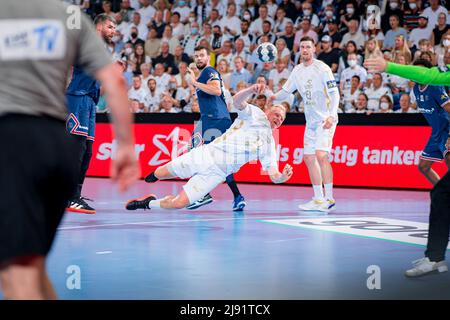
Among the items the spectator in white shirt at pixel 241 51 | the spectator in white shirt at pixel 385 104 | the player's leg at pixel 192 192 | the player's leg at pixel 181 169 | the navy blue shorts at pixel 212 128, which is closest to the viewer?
the player's leg at pixel 192 192

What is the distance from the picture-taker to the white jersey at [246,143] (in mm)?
10047

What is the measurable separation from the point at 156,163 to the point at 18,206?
14.5 metres

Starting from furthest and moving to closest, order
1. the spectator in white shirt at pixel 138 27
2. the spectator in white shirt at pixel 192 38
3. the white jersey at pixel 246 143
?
the spectator in white shirt at pixel 138 27 < the spectator in white shirt at pixel 192 38 < the white jersey at pixel 246 143

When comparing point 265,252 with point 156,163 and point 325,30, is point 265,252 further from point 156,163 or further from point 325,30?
point 325,30

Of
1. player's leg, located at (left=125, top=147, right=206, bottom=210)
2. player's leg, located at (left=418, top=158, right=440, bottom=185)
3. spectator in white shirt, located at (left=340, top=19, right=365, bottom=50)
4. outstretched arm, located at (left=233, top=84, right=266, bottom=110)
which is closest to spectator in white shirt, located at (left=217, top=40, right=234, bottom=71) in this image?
spectator in white shirt, located at (left=340, top=19, right=365, bottom=50)

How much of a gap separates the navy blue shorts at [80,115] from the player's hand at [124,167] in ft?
23.3

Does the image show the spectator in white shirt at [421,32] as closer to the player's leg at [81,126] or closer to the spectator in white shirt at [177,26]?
the spectator in white shirt at [177,26]

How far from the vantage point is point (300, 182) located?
16438 millimetres

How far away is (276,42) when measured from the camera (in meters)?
18.1

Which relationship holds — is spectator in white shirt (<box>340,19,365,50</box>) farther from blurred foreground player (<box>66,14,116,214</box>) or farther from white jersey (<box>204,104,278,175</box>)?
blurred foreground player (<box>66,14,116,214</box>)

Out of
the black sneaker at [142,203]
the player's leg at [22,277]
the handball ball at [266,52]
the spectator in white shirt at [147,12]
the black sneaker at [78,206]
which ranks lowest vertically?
the black sneaker at [78,206]

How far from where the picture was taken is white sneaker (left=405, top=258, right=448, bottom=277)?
20.2 feet

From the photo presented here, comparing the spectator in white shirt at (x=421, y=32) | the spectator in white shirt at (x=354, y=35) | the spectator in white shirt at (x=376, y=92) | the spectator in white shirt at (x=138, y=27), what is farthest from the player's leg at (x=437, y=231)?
the spectator in white shirt at (x=138, y=27)

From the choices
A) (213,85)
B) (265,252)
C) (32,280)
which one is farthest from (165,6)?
(32,280)
